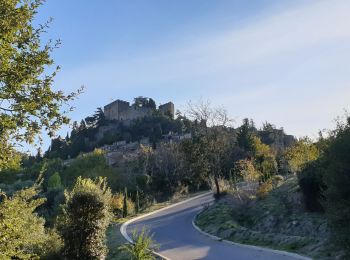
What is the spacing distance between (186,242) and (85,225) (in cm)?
522

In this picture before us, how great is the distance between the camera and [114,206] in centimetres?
2619

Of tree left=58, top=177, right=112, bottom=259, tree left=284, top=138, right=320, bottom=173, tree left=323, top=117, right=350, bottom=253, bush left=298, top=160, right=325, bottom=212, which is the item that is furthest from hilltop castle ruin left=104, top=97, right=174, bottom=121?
tree left=323, top=117, right=350, bottom=253

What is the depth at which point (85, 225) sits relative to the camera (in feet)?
42.9

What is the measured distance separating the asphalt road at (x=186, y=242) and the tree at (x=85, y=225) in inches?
104

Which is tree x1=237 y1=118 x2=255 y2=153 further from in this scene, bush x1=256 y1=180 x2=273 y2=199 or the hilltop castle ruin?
the hilltop castle ruin

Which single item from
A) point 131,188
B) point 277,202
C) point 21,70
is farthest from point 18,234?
point 131,188

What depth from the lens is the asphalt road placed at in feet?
43.7

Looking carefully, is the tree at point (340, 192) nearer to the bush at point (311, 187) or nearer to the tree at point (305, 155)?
the bush at point (311, 187)

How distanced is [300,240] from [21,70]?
9.90m

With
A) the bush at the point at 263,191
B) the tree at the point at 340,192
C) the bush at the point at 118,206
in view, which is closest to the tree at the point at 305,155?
the bush at the point at 263,191

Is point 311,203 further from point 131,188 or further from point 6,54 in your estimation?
point 131,188

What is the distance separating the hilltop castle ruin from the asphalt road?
3466 inches

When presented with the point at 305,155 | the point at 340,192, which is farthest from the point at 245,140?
the point at 340,192

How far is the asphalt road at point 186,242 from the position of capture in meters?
13.3
